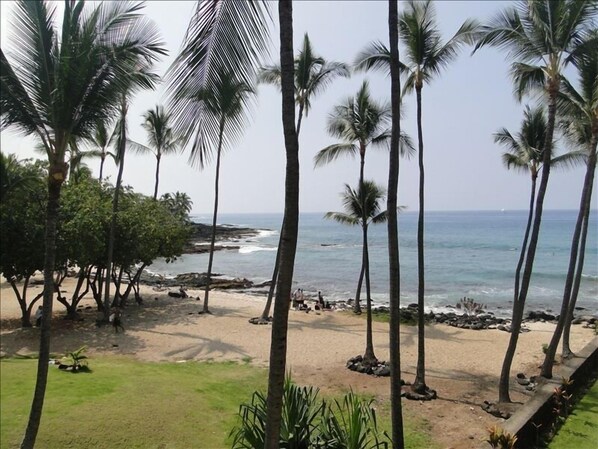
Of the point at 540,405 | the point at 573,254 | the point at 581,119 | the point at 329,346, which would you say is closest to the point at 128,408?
the point at 540,405

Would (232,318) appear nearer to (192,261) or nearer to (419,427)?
(419,427)

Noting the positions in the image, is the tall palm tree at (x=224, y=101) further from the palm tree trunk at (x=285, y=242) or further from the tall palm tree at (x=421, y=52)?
the tall palm tree at (x=421, y=52)

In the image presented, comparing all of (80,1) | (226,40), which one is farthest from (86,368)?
(226,40)

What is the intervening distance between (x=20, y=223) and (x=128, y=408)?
377 inches

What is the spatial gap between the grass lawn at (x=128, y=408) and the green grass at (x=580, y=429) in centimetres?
203

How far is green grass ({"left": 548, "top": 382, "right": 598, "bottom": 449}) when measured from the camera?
21.0 feet

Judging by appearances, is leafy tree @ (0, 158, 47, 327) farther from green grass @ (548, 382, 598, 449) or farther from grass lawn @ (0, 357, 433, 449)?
green grass @ (548, 382, 598, 449)

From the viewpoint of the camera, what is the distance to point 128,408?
7.48m

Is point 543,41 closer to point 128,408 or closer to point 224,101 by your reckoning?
point 224,101

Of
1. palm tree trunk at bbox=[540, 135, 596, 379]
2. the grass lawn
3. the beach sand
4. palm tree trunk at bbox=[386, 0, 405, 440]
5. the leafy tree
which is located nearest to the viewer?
palm tree trunk at bbox=[386, 0, 405, 440]

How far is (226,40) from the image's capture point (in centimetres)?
405

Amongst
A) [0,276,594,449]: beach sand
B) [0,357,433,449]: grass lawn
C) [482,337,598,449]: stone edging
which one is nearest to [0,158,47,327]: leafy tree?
[0,276,594,449]: beach sand

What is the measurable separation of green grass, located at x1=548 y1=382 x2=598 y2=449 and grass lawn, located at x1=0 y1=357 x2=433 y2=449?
2.03 metres

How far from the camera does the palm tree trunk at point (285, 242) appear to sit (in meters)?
3.38
